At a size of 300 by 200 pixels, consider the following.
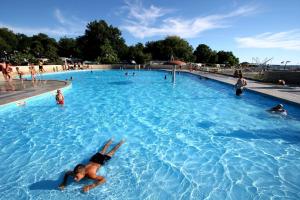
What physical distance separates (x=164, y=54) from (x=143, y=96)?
6222 cm

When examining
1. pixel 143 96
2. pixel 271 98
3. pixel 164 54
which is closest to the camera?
pixel 271 98

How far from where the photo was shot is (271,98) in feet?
44.3

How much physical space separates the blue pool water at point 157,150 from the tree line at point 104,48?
48408mm

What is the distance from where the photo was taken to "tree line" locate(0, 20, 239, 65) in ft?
199

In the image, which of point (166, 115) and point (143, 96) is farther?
point (143, 96)

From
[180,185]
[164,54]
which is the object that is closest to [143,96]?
[180,185]

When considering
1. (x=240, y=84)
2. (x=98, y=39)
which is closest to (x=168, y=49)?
(x=98, y=39)

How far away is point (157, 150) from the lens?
7.32 meters

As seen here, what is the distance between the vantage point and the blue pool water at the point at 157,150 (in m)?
5.14

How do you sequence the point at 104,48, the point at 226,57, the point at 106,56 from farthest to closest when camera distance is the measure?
the point at 226,57
the point at 104,48
the point at 106,56

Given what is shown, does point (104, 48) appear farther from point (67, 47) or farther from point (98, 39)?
point (67, 47)

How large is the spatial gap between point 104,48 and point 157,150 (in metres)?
56.9

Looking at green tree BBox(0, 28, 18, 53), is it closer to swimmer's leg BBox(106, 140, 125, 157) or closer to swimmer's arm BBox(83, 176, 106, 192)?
swimmer's leg BBox(106, 140, 125, 157)

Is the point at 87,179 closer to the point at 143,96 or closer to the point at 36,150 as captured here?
the point at 36,150
